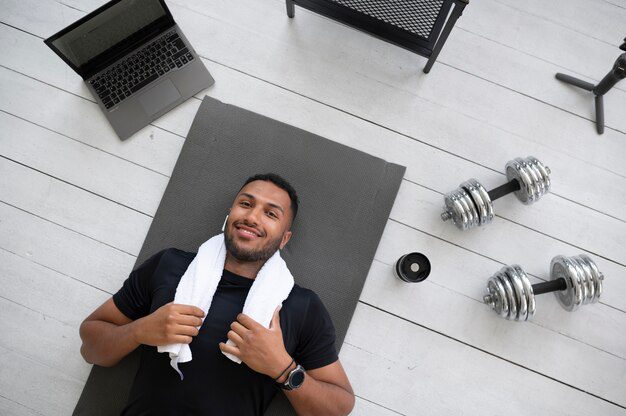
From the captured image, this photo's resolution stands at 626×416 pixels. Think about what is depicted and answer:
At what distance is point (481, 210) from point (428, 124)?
1.30 feet

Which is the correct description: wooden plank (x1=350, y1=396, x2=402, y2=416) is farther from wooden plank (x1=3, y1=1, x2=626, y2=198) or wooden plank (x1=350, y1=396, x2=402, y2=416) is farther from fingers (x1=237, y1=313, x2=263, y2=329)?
wooden plank (x1=3, y1=1, x2=626, y2=198)

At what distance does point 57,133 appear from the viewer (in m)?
1.60

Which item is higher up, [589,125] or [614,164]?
[589,125]

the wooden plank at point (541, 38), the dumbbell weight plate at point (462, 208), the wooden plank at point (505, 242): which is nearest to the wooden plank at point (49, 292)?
the wooden plank at point (505, 242)

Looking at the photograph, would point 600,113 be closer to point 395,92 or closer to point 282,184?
point 395,92

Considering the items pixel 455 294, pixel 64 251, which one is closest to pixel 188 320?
pixel 64 251

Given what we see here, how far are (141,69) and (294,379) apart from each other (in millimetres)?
1161

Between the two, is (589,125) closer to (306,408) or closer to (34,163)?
(306,408)

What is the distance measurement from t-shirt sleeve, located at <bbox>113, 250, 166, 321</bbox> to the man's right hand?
0.11 m

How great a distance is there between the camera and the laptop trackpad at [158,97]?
5.16 ft

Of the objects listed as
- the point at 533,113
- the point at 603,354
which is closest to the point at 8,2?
A: the point at 533,113

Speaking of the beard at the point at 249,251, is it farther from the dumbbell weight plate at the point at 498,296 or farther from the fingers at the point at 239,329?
the dumbbell weight plate at the point at 498,296

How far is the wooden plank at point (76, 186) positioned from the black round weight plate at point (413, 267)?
0.87 m

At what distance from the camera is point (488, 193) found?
1.46 metres
